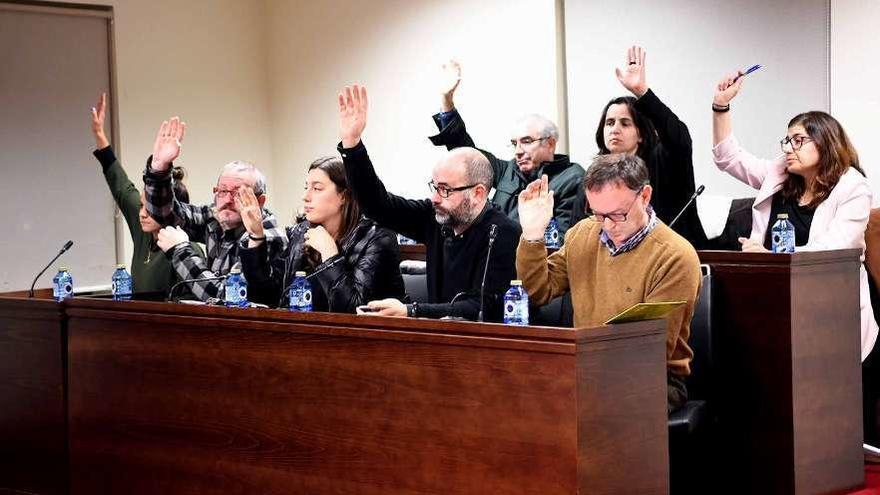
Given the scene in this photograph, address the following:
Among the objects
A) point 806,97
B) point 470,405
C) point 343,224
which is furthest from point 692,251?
point 806,97

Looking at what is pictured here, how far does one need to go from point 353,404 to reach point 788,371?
1.36 metres

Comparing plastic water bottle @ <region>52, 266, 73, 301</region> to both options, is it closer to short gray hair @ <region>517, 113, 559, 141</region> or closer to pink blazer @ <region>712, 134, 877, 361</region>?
short gray hair @ <region>517, 113, 559, 141</region>

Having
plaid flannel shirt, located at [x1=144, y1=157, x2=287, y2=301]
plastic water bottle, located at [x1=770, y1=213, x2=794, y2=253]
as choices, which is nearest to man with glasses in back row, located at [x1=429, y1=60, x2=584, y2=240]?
plastic water bottle, located at [x1=770, y1=213, x2=794, y2=253]

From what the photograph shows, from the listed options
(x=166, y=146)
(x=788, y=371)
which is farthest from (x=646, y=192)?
(x=166, y=146)

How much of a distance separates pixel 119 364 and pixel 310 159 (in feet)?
13.2

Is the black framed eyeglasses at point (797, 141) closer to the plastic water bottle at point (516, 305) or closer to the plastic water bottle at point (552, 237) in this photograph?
the plastic water bottle at point (552, 237)

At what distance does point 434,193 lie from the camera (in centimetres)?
388

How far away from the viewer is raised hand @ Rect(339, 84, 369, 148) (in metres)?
3.92

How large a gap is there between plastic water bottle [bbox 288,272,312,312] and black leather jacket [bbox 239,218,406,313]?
0.08 meters

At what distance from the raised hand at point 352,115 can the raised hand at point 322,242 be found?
0.95 feet

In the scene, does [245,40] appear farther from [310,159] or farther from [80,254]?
[80,254]

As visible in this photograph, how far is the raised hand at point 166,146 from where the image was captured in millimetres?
4637

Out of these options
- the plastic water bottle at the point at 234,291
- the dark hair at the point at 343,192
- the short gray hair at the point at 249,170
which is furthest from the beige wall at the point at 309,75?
the plastic water bottle at the point at 234,291

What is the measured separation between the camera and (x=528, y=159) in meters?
4.99
